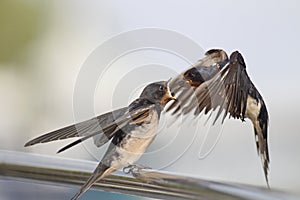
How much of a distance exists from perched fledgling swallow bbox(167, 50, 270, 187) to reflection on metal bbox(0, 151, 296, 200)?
3.4 inches

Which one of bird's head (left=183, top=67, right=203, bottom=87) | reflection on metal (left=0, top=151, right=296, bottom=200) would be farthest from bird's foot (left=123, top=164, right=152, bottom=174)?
bird's head (left=183, top=67, right=203, bottom=87)

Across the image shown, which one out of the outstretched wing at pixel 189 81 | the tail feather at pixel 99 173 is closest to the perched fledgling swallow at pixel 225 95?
the outstretched wing at pixel 189 81

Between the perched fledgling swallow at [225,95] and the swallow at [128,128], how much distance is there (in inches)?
0.9

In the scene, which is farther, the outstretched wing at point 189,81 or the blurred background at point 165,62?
the blurred background at point 165,62

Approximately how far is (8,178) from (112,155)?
0.27 m

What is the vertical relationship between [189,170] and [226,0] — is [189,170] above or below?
below

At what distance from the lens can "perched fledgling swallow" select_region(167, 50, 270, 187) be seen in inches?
20.9

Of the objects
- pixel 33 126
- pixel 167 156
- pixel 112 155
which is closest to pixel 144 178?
pixel 112 155

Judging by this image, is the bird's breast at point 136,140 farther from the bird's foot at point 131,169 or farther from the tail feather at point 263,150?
the tail feather at point 263,150

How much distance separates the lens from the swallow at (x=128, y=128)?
1.67 ft

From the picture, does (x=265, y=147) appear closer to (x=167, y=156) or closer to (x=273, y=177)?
(x=273, y=177)

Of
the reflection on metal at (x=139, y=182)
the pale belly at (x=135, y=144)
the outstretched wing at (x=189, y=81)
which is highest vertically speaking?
the outstretched wing at (x=189, y=81)

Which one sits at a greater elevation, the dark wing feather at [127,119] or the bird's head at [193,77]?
the bird's head at [193,77]

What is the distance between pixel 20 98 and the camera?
96 cm
